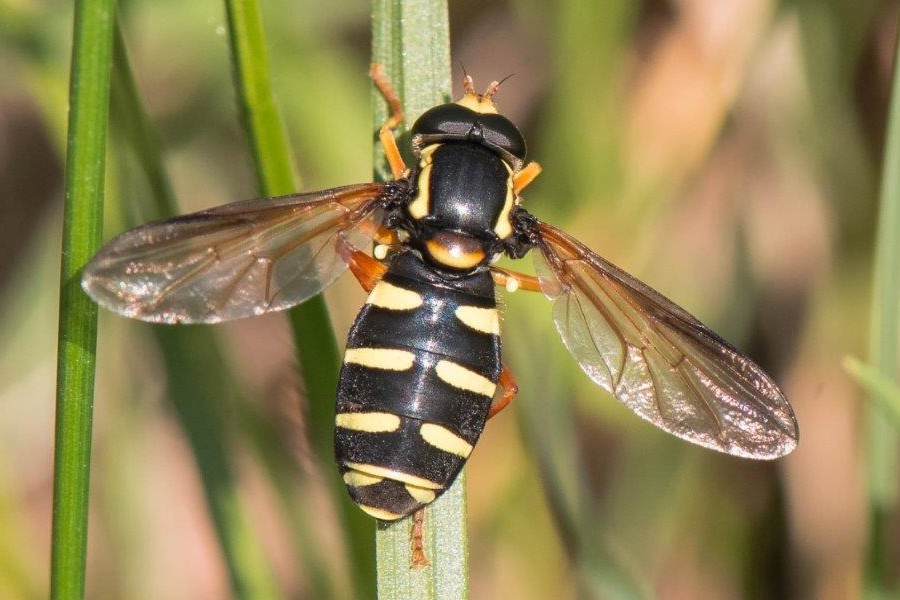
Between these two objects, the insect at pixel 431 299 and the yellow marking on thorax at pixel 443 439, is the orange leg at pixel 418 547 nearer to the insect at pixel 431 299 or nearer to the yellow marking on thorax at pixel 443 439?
the insect at pixel 431 299

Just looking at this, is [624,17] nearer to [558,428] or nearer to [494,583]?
[558,428]

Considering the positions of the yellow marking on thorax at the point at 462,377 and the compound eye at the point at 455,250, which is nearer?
the yellow marking on thorax at the point at 462,377

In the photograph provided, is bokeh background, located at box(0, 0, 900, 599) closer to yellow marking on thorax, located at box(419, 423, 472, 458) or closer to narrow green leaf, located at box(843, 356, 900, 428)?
yellow marking on thorax, located at box(419, 423, 472, 458)

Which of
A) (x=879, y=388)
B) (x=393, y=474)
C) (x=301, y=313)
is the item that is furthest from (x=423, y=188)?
(x=879, y=388)

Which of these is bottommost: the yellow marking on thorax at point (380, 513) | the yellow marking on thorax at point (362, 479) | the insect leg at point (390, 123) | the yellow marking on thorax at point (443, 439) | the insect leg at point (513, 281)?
the yellow marking on thorax at point (380, 513)

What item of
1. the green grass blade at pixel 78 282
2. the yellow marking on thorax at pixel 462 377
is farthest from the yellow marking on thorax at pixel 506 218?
the green grass blade at pixel 78 282

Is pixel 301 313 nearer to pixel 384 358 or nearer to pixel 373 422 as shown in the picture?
pixel 384 358
